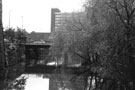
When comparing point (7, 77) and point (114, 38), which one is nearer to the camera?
point (114, 38)

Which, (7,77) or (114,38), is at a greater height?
(114,38)

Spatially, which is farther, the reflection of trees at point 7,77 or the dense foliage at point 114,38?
the reflection of trees at point 7,77

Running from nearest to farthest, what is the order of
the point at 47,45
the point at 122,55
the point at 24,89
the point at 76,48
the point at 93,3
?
the point at 122,55
the point at 93,3
the point at 24,89
the point at 76,48
the point at 47,45

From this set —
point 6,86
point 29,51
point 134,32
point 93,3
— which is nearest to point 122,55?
point 134,32

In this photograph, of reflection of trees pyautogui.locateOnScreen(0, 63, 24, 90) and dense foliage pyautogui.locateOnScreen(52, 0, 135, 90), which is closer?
dense foliage pyautogui.locateOnScreen(52, 0, 135, 90)

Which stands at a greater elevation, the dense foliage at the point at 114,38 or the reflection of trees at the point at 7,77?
the dense foliage at the point at 114,38

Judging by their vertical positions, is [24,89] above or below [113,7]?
below

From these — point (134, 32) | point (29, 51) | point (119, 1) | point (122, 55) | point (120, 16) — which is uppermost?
point (119, 1)

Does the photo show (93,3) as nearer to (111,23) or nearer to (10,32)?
(111,23)

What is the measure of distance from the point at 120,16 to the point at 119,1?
0.76 meters

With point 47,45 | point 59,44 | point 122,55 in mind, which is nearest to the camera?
point 122,55

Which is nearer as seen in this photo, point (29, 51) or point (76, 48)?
point (76, 48)

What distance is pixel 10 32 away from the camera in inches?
1319

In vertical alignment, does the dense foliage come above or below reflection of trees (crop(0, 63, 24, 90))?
above
